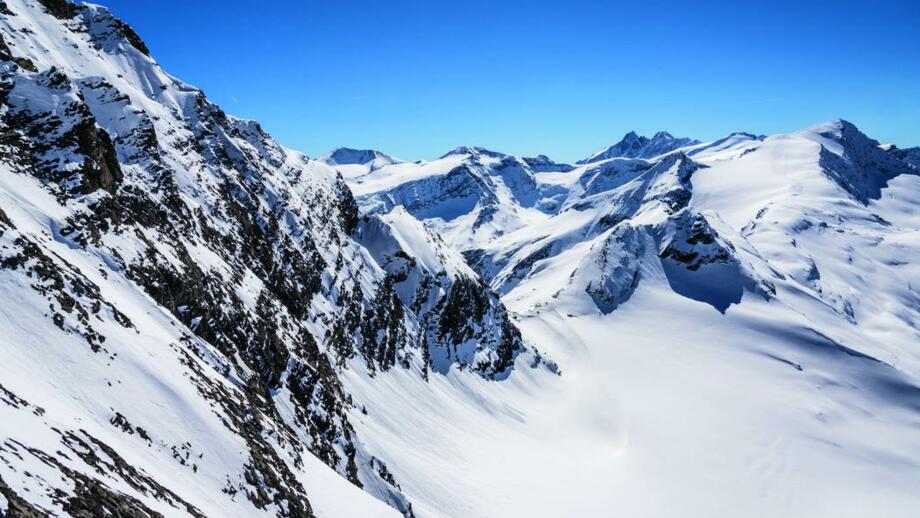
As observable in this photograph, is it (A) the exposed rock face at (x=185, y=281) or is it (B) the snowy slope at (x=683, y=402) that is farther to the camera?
(B) the snowy slope at (x=683, y=402)

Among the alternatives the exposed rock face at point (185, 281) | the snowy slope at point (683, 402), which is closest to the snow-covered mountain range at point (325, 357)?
the exposed rock face at point (185, 281)

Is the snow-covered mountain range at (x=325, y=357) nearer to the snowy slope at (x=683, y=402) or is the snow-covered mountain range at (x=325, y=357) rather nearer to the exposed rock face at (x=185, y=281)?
the exposed rock face at (x=185, y=281)

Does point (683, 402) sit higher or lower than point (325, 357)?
higher

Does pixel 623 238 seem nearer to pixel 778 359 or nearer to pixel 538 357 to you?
pixel 778 359

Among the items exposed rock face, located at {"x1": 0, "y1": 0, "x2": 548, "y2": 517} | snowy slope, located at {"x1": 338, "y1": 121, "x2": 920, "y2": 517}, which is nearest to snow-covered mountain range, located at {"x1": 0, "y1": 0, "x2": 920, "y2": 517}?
exposed rock face, located at {"x1": 0, "y1": 0, "x2": 548, "y2": 517}

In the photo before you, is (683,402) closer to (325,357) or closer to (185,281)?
(325,357)

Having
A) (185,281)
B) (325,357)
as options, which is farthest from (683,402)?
(185,281)

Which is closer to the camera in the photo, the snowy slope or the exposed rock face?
the exposed rock face

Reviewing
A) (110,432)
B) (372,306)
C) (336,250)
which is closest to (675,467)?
(372,306)

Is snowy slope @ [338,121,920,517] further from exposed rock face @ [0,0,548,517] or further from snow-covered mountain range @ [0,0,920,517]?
exposed rock face @ [0,0,548,517]
